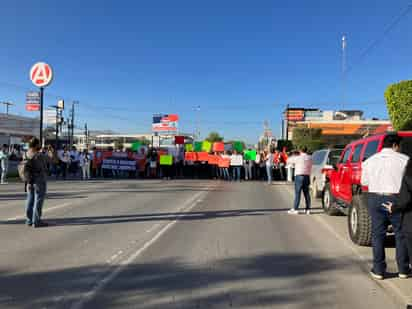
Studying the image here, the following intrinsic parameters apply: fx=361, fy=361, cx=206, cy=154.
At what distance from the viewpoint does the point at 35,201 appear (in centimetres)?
744

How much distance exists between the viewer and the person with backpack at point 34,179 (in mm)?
7422

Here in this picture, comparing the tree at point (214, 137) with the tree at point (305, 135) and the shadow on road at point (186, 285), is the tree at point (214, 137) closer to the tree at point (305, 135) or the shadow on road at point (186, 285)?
the tree at point (305, 135)

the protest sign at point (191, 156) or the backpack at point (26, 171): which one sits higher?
the protest sign at point (191, 156)

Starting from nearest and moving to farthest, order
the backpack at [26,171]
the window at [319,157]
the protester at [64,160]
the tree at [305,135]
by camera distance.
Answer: the backpack at [26,171]
the window at [319,157]
the protester at [64,160]
the tree at [305,135]

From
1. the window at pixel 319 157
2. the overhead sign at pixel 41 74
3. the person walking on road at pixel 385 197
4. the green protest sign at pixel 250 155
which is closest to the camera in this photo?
the person walking on road at pixel 385 197

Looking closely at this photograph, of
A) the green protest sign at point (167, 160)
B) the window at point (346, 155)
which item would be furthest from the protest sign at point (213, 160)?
the window at point (346, 155)

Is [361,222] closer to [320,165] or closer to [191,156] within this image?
[320,165]

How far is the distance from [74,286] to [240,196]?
9500 mm

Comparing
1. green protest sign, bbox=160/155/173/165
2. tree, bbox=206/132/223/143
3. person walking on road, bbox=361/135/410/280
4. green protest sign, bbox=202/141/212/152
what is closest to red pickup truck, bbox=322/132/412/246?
person walking on road, bbox=361/135/410/280

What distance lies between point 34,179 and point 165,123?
128 ft

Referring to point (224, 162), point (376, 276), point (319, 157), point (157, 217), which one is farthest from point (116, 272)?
point (224, 162)

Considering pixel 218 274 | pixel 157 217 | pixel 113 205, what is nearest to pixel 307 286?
pixel 218 274

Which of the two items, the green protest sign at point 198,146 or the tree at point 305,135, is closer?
the green protest sign at point 198,146

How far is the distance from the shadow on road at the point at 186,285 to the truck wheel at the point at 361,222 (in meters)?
1.00
